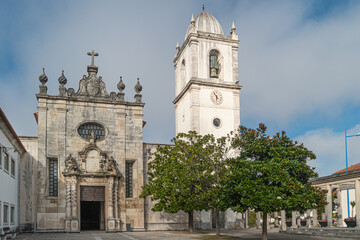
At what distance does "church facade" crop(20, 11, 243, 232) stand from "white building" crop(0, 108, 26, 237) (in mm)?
1802

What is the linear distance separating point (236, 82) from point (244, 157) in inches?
673

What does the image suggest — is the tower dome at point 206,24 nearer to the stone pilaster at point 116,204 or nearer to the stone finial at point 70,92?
the stone finial at point 70,92

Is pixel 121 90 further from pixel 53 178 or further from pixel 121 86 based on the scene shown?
pixel 53 178

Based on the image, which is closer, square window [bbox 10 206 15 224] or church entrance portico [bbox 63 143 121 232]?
square window [bbox 10 206 15 224]

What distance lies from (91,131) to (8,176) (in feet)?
27.8

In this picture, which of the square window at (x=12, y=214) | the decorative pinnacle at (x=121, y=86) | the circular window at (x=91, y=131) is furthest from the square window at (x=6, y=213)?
the decorative pinnacle at (x=121, y=86)

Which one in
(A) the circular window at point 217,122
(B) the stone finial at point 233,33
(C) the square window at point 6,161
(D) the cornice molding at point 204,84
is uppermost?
(B) the stone finial at point 233,33

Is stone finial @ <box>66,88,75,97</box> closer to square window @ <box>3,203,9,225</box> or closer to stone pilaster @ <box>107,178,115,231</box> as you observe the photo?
stone pilaster @ <box>107,178,115,231</box>

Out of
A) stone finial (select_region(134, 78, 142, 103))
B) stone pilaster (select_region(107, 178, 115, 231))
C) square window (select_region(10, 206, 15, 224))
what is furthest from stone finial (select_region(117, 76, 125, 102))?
square window (select_region(10, 206, 15, 224))

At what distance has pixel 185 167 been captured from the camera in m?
25.9

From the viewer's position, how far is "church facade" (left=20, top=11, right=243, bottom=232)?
95.7 ft

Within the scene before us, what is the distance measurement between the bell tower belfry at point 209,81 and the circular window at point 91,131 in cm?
781

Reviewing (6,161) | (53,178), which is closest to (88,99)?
(53,178)

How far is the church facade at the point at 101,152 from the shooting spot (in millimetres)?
29172
